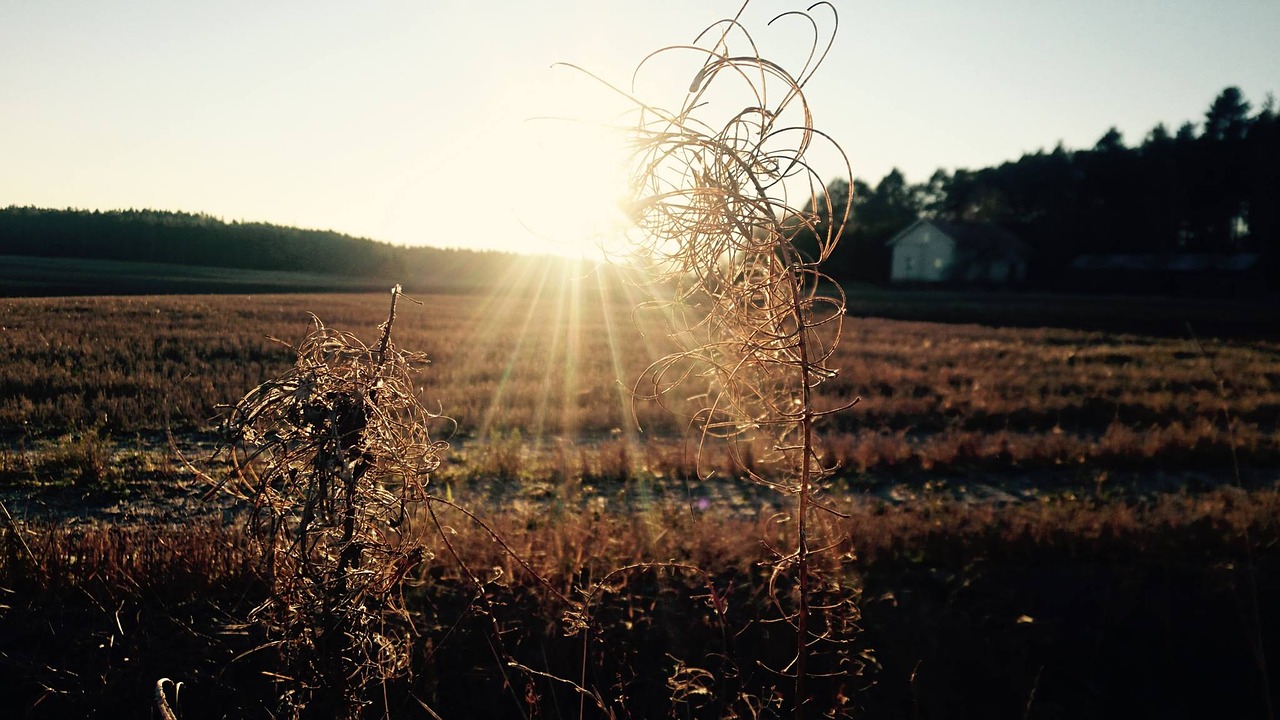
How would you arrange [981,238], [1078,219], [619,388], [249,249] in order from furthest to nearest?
[1078,219] → [981,238] → [249,249] → [619,388]

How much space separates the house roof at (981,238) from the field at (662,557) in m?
58.5

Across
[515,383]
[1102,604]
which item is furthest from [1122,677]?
[515,383]

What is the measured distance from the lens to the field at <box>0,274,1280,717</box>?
3.97 meters

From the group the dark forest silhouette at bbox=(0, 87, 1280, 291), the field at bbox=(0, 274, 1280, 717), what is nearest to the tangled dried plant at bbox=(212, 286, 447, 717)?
the field at bbox=(0, 274, 1280, 717)

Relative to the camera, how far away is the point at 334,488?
92.4 inches

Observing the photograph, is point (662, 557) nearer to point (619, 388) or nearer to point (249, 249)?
point (619, 388)

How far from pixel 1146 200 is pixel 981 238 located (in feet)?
59.3

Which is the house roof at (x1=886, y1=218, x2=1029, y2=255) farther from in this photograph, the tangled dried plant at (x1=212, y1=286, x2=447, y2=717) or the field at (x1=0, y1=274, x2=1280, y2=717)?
the tangled dried plant at (x1=212, y1=286, x2=447, y2=717)

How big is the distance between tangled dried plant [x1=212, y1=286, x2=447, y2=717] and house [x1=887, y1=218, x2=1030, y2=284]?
75044mm

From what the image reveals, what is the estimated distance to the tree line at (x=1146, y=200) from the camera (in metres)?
65.2

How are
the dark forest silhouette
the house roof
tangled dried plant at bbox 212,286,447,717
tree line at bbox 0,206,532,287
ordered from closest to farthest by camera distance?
tangled dried plant at bbox 212,286,447,717 → tree line at bbox 0,206,532,287 → the dark forest silhouette → the house roof

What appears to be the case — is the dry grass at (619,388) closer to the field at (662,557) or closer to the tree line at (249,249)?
the field at (662,557)

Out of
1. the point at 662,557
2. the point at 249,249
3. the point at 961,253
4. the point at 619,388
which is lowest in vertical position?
the point at 619,388

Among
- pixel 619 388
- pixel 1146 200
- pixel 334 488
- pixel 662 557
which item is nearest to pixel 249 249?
pixel 619 388
